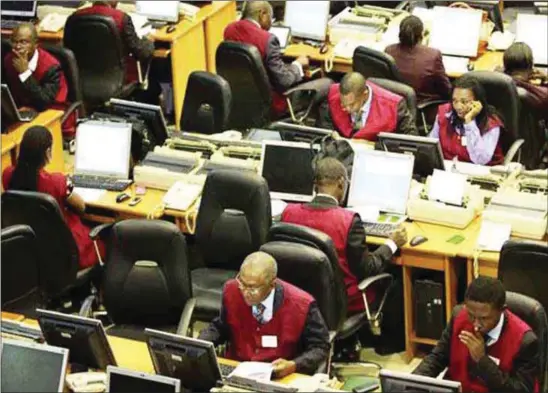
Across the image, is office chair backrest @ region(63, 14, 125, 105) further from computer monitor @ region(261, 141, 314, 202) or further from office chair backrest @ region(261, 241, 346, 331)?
office chair backrest @ region(261, 241, 346, 331)

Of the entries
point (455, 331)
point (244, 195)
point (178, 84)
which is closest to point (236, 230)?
point (244, 195)

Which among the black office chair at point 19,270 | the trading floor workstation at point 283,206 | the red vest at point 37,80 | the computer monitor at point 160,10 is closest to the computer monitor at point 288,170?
the trading floor workstation at point 283,206

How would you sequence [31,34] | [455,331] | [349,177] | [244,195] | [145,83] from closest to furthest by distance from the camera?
1. [455,331]
2. [244,195]
3. [349,177]
4. [31,34]
5. [145,83]

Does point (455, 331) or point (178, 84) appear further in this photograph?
point (178, 84)

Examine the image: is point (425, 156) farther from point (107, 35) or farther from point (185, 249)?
point (107, 35)

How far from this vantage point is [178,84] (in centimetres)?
1160

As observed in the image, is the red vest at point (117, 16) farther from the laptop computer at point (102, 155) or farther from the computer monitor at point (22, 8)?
the laptop computer at point (102, 155)

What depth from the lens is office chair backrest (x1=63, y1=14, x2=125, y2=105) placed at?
1077cm

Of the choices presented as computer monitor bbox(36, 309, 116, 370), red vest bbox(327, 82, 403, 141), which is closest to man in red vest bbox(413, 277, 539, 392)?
computer monitor bbox(36, 309, 116, 370)

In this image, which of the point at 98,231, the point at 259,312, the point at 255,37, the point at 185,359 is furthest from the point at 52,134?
the point at 185,359

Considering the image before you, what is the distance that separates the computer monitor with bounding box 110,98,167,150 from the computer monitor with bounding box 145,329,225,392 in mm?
2913

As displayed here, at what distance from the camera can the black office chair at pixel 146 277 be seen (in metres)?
7.75

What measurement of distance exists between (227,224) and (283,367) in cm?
153

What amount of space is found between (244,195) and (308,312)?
127 cm
